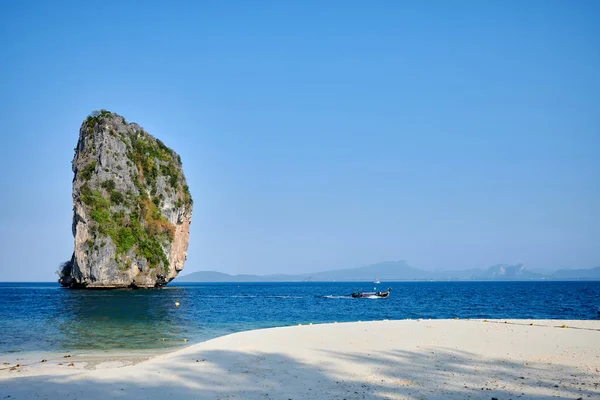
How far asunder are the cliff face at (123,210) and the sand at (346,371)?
3067 inches

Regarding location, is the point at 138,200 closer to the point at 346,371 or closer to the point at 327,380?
the point at 346,371

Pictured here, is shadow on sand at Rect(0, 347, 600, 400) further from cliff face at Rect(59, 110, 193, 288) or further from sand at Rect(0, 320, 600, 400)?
cliff face at Rect(59, 110, 193, 288)

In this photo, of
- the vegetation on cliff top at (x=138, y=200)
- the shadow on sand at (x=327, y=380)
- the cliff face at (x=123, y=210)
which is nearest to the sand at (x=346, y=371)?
the shadow on sand at (x=327, y=380)

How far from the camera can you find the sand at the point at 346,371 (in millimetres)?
11453

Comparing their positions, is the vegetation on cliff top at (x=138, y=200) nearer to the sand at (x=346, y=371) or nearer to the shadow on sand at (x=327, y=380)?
the sand at (x=346, y=371)

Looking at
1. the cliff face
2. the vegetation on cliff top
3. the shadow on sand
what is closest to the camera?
the shadow on sand

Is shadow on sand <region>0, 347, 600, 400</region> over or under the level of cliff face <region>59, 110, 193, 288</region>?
under

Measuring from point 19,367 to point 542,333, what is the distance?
21.4 meters

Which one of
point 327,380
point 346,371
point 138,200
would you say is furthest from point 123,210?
point 327,380

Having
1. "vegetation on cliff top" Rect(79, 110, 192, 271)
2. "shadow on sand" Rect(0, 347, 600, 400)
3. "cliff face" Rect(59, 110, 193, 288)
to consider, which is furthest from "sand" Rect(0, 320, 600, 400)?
"vegetation on cliff top" Rect(79, 110, 192, 271)

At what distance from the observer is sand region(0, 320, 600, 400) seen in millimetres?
11453

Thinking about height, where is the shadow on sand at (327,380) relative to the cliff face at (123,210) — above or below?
below

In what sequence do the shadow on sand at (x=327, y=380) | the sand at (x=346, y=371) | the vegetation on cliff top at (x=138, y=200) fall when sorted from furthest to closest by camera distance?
1. the vegetation on cliff top at (x=138, y=200)
2. the sand at (x=346, y=371)
3. the shadow on sand at (x=327, y=380)

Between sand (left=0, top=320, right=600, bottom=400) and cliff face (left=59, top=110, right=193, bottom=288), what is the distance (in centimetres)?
7790
